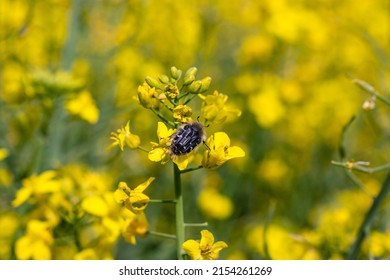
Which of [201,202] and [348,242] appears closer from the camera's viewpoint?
[348,242]

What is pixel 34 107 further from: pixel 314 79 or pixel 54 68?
pixel 314 79

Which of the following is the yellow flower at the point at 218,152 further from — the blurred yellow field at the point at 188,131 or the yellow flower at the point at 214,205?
the yellow flower at the point at 214,205

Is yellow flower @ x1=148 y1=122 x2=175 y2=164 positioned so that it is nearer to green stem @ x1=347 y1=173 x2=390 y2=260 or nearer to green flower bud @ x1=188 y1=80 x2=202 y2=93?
green flower bud @ x1=188 y1=80 x2=202 y2=93

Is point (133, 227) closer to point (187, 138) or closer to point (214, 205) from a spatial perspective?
point (187, 138)

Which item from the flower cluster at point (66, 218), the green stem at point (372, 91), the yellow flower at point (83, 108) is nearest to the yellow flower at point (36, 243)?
the flower cluster at point (66, 218)

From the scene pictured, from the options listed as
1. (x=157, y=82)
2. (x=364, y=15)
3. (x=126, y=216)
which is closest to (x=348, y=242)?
(x=126, y=216)

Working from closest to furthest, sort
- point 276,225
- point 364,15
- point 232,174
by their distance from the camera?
point 276,225 → point 232,174 → point 364,15

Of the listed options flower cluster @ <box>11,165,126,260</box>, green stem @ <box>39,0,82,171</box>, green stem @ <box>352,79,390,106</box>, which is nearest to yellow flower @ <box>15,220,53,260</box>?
flower cluster @ <box>11,165,126,260</box>
